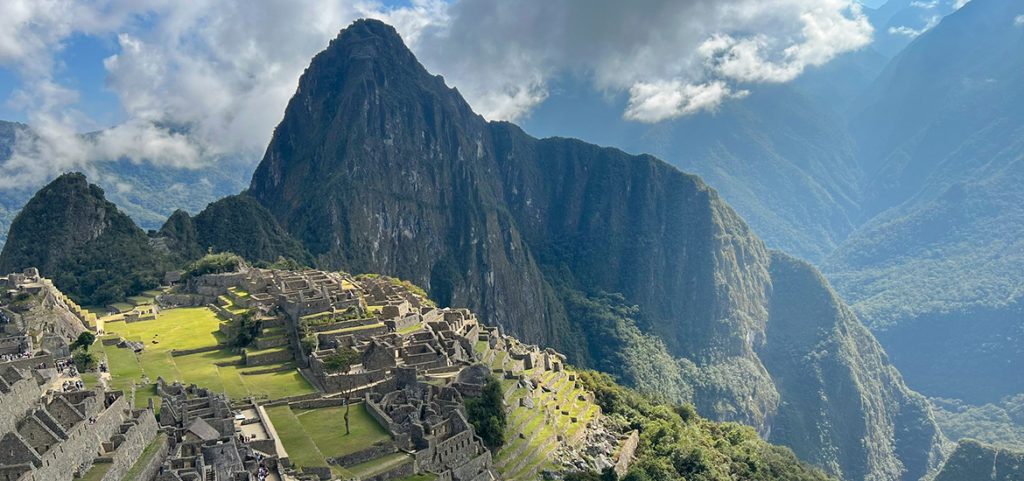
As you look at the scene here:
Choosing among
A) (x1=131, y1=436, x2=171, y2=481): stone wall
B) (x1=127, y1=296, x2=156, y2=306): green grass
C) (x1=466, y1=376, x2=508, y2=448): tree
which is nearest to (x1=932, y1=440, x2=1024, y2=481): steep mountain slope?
(x1=466, y1=376, x2=508, y2=448): tree

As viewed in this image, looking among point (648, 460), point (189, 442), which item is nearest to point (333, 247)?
point (648, 460)

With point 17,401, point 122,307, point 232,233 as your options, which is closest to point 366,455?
point 17,401

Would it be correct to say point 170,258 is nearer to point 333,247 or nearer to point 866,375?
point 333,247

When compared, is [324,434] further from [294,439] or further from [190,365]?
[190,365]

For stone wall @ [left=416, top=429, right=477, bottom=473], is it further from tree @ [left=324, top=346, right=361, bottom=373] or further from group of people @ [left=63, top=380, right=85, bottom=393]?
group of people @ [left=63, top=380, right=85, bottom=393]

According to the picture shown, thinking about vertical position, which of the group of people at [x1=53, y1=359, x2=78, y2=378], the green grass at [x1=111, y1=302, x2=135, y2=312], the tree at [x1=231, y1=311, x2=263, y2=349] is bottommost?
the group of people at [x1=53, y1=359, x2=78, y2=378]

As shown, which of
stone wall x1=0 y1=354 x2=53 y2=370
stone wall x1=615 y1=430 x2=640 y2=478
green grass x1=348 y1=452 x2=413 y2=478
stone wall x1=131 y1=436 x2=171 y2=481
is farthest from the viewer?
stone wall x1=615 y1=430 x2=640 y2=478

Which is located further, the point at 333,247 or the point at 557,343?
the point at 557,343
